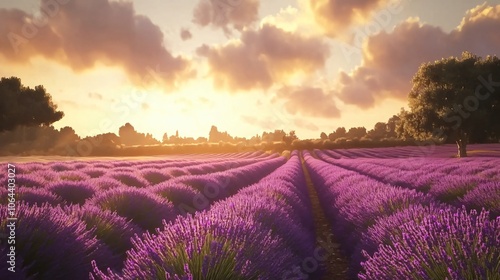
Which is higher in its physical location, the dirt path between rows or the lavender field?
the lavender field

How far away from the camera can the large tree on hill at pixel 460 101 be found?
92.5 ft

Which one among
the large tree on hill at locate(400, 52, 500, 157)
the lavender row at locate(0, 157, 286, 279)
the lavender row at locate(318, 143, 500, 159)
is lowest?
the lavender row at locate(318, 143, 500, 159)

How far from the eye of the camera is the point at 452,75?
29.0m

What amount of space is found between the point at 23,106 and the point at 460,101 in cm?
4710

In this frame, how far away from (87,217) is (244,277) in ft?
9.12

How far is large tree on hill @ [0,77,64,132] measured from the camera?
1569 inches

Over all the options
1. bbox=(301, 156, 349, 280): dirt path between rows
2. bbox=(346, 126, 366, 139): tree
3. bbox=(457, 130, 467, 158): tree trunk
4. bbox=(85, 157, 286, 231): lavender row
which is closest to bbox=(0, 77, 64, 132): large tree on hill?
bbox=(85, 157, 286, 231): lavender row

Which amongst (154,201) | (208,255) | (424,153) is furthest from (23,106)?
(424,153)

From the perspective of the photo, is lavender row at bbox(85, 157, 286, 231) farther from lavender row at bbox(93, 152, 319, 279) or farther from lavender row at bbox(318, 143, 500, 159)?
lavender row at bbox(318, 143, 500, 159)

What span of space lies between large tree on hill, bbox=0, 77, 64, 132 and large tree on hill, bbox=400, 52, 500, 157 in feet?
143

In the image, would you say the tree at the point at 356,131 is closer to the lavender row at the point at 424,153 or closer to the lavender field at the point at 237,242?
the lavender row at the point at 424,153

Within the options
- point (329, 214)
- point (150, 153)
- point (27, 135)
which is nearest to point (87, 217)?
point (329, 214)

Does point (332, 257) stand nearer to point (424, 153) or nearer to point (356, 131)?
point (424, 153)

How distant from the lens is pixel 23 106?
42.0 m
